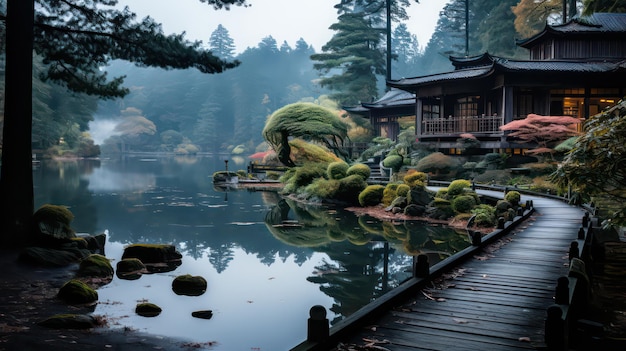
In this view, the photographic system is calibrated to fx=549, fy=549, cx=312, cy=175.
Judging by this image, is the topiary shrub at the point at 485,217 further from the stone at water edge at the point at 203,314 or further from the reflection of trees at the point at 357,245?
the stone at water edge at the point at 203,314

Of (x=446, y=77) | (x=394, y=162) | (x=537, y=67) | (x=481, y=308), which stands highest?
(x=537, y=67)

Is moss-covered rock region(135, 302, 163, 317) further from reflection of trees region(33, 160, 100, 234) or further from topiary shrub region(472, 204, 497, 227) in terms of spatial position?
topiary shrub region(472, 204, 497, 227)

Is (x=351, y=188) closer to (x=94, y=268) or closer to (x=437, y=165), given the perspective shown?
(x=437, y=165)

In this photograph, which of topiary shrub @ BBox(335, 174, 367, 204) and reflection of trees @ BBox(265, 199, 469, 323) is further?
topiary shrub @ BBox(335, 174, 367, 204)

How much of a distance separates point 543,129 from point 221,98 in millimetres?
89874

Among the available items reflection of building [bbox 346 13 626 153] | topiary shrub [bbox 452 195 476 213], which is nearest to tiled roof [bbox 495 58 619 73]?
reflection of building [bbox 346 13 626 153]

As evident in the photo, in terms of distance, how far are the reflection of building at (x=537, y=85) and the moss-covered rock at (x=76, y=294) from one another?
25.3 m

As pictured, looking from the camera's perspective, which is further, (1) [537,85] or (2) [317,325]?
(1) [537,85]

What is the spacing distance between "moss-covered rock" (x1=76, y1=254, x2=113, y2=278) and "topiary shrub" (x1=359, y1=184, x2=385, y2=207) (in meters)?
14.3

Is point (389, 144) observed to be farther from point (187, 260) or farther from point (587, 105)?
point (187, 260)

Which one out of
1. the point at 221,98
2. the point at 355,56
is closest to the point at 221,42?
the point at 221,98

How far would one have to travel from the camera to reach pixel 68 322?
8.17m

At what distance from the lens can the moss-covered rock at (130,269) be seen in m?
12.2

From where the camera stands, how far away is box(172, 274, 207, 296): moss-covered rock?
432 inches
